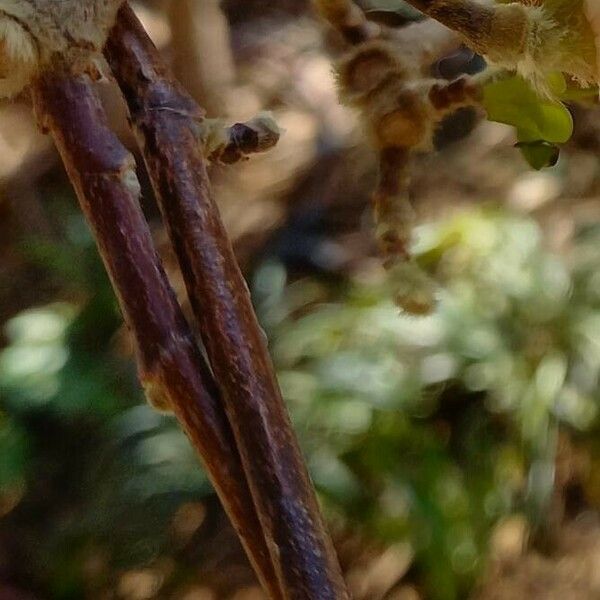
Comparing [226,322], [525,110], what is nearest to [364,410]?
[525,110]

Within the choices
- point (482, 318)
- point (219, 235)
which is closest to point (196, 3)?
point (482, 318)

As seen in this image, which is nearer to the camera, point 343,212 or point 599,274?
point 599,274

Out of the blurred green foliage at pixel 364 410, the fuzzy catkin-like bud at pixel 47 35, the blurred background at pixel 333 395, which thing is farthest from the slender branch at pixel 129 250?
the blurred green foliage at pixel 364 410

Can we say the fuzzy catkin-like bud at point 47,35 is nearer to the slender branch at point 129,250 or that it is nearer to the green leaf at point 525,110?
the slender branch at point 129,250

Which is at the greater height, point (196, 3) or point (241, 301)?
point (241, 301)

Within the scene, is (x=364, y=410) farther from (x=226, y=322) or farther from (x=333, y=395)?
(x=226, y=322)

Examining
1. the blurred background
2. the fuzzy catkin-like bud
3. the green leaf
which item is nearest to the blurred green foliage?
the blurred background

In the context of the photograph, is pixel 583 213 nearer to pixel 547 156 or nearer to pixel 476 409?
pixel 476 409
